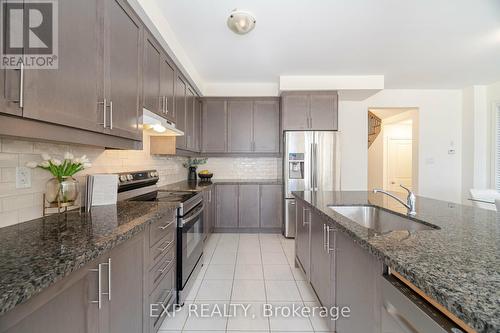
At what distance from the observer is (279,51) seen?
288 centimetres

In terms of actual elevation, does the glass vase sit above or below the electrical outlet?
below

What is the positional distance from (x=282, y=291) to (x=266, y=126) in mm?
2744

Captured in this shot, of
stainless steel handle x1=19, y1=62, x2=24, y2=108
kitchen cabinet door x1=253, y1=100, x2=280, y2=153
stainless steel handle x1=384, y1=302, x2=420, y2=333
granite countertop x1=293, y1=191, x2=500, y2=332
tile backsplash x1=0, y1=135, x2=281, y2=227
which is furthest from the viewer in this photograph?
kitchen cabinet door x1=253, y1=100, x2=280, y2=153

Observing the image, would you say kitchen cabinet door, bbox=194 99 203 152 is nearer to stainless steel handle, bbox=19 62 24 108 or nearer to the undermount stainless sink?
the undermount stainless sink

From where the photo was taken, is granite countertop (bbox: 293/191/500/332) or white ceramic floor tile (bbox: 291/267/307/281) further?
white ceramic floor tile (bbox: 291/267/307/281)

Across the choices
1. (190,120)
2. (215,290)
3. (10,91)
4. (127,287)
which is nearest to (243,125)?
(190,120)

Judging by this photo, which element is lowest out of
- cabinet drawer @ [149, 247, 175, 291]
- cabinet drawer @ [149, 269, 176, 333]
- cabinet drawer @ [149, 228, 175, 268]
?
cabinet drawer @ [149, 269, 176, 333]

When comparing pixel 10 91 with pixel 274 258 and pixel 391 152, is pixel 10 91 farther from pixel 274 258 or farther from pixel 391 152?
pixel 391 152

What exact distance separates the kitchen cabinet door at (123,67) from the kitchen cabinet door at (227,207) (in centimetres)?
230

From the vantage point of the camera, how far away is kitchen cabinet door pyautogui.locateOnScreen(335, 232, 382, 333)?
952mm

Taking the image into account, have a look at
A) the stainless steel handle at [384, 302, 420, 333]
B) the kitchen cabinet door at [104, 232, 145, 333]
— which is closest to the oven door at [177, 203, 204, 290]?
the kitchen cabinet door at [104, 232, 145, 333]

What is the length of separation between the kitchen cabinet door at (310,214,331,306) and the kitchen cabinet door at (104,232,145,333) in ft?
3.84

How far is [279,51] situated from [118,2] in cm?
193

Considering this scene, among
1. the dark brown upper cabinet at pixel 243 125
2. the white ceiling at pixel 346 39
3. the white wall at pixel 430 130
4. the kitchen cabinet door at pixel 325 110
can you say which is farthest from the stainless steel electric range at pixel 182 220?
the white wall at pixel 430 130
